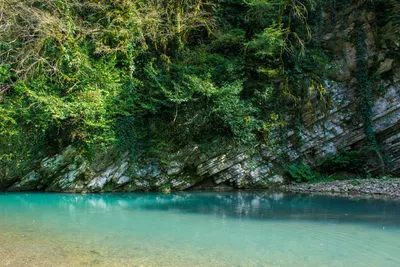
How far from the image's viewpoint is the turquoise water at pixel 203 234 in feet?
13.4

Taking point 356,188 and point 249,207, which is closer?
point 249,207

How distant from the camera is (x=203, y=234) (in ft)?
17.4

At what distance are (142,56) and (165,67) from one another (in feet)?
3.30

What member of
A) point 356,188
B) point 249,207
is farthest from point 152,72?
point 356,188

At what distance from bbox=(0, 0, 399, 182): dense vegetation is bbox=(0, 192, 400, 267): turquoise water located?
3917mm

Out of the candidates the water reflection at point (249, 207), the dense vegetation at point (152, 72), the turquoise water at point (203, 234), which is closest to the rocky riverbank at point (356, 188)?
the water reflection at point (249, 207)

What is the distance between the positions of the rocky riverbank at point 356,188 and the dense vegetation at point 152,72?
2394 millimetres

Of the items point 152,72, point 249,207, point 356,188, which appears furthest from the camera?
point 152,72

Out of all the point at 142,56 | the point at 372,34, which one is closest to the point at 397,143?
the point at 372,34

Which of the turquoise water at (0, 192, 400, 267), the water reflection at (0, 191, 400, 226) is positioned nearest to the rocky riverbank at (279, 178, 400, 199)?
the water reflection at (0, 191, 400, 226)

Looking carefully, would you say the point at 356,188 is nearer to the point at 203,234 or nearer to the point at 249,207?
the point at 249,207

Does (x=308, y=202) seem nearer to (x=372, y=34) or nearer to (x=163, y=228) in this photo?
(x=163, y=228)

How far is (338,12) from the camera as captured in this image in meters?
13.8

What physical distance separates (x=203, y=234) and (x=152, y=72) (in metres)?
8.07
